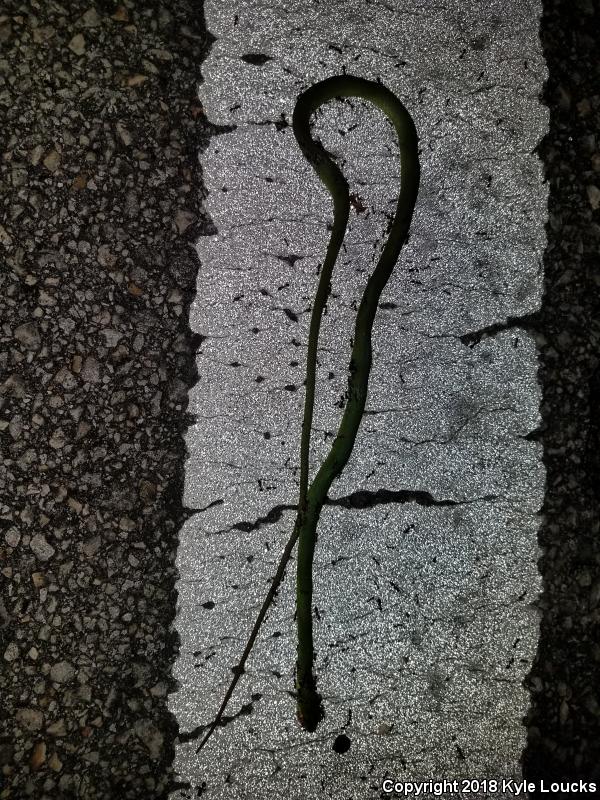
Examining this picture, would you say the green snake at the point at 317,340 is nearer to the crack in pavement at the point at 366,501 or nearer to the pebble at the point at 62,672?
the crack in pavement at the point at 366,501

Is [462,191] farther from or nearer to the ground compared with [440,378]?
farther from the ground

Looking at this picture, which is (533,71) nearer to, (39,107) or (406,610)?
(39,107)

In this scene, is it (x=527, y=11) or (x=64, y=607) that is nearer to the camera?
(x=64, y=607)

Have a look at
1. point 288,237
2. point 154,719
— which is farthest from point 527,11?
point 154,719

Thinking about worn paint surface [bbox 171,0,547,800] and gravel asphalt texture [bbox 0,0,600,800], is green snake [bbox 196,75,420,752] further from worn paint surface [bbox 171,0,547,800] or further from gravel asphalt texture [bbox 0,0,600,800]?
gravel asphalt texture [bbox 0,0,600,800]

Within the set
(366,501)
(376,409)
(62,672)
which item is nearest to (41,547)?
(62,672)

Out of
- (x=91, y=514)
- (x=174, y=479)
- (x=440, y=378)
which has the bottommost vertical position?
(x=91, y=514)

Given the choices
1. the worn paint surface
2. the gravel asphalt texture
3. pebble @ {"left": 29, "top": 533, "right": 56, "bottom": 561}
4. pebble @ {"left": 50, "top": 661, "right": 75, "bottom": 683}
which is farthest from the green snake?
pebble @ {"left": 29, "top": 533, "right": 56, "bottom": 561}
